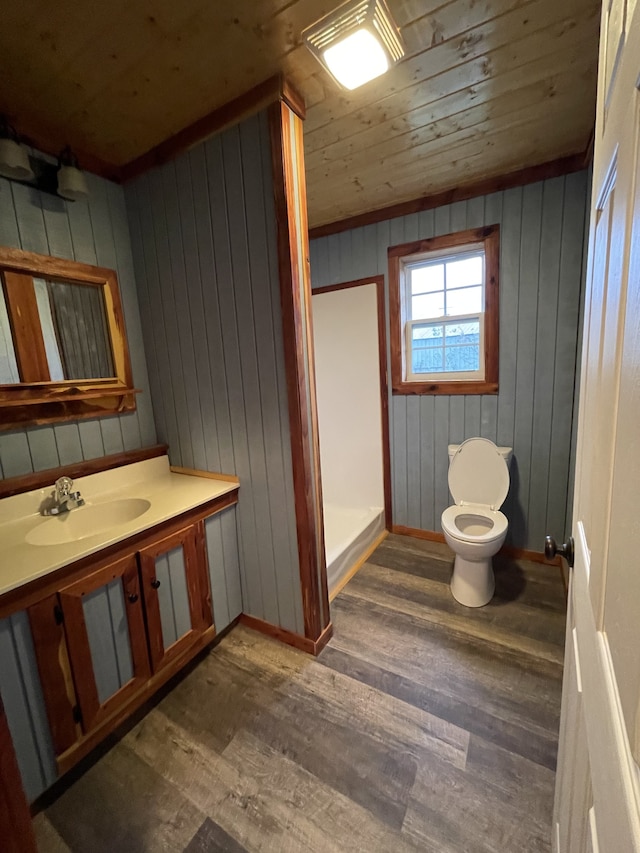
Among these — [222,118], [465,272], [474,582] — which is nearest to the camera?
[222,118]

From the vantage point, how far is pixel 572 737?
0.74 m

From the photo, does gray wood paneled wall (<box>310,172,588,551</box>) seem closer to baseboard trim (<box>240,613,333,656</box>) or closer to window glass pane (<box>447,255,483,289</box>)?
window glass pane (<box>447,255,483,289</box>)

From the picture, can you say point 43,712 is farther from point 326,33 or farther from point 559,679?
point 326,33

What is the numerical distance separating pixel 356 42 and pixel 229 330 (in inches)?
43.1

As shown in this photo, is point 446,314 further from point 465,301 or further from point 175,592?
point 175,592

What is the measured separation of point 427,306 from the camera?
2561 mm

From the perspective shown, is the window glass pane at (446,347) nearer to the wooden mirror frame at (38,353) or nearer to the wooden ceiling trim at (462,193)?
the wooden ceiling trim at (462,193)

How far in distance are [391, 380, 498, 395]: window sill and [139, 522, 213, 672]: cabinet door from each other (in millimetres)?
1724

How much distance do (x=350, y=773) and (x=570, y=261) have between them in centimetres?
267

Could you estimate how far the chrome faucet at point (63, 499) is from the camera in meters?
1.55

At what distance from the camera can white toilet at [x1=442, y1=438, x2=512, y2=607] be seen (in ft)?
6.36

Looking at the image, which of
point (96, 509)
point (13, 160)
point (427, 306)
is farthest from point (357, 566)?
point (13, 160)

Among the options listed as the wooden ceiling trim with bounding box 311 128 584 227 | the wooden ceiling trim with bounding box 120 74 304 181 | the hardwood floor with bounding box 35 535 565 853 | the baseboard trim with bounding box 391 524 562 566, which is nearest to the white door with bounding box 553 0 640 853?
the hardwood floor with bounding box 35 535 565 853

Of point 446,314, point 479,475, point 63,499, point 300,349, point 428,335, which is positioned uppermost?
point 446,314
